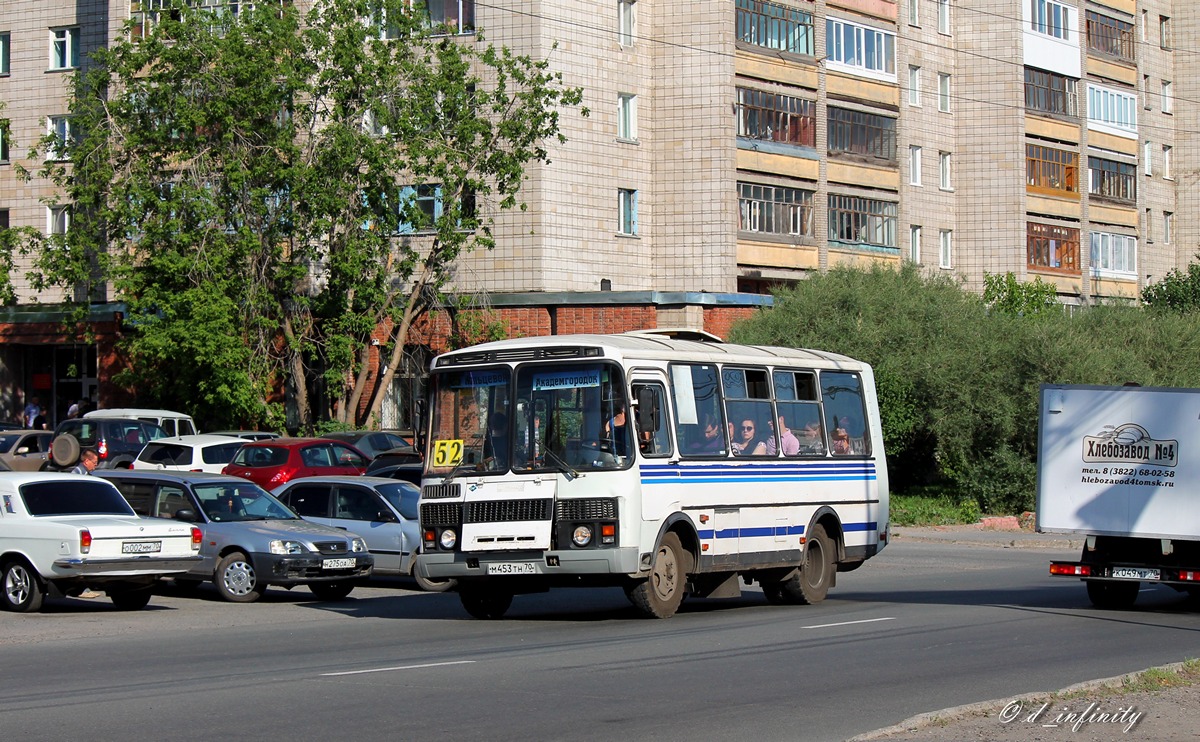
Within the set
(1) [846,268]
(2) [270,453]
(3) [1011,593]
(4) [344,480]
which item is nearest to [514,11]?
(1) [846,268]

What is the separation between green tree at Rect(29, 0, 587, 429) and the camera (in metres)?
40.1

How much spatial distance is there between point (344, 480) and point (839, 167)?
105ft

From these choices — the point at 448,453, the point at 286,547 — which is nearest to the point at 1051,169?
the point at 286,547

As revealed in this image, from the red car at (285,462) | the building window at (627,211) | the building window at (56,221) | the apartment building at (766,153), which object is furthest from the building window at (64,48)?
the red car at (285,462)

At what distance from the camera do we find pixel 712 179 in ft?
152

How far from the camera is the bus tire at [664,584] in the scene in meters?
16.4

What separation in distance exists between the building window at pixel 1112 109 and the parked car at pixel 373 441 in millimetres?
36211

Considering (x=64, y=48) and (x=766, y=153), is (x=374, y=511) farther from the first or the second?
(x=64, y=48)

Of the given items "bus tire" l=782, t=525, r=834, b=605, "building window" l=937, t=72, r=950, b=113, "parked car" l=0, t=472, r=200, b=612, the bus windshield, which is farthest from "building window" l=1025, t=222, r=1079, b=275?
"parked car" l=0, t=472, r=200, b=612

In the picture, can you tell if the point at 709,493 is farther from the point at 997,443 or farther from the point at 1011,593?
the point at 997,443

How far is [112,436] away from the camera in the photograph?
3612 centimetres

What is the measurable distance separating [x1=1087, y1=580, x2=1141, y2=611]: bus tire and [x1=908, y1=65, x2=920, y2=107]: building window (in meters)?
39.7

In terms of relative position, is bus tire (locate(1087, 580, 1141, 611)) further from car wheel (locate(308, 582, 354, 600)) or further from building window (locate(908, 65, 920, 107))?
building window (locate(908, 65, 920, 107))

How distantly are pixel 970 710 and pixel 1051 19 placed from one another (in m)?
54.4
